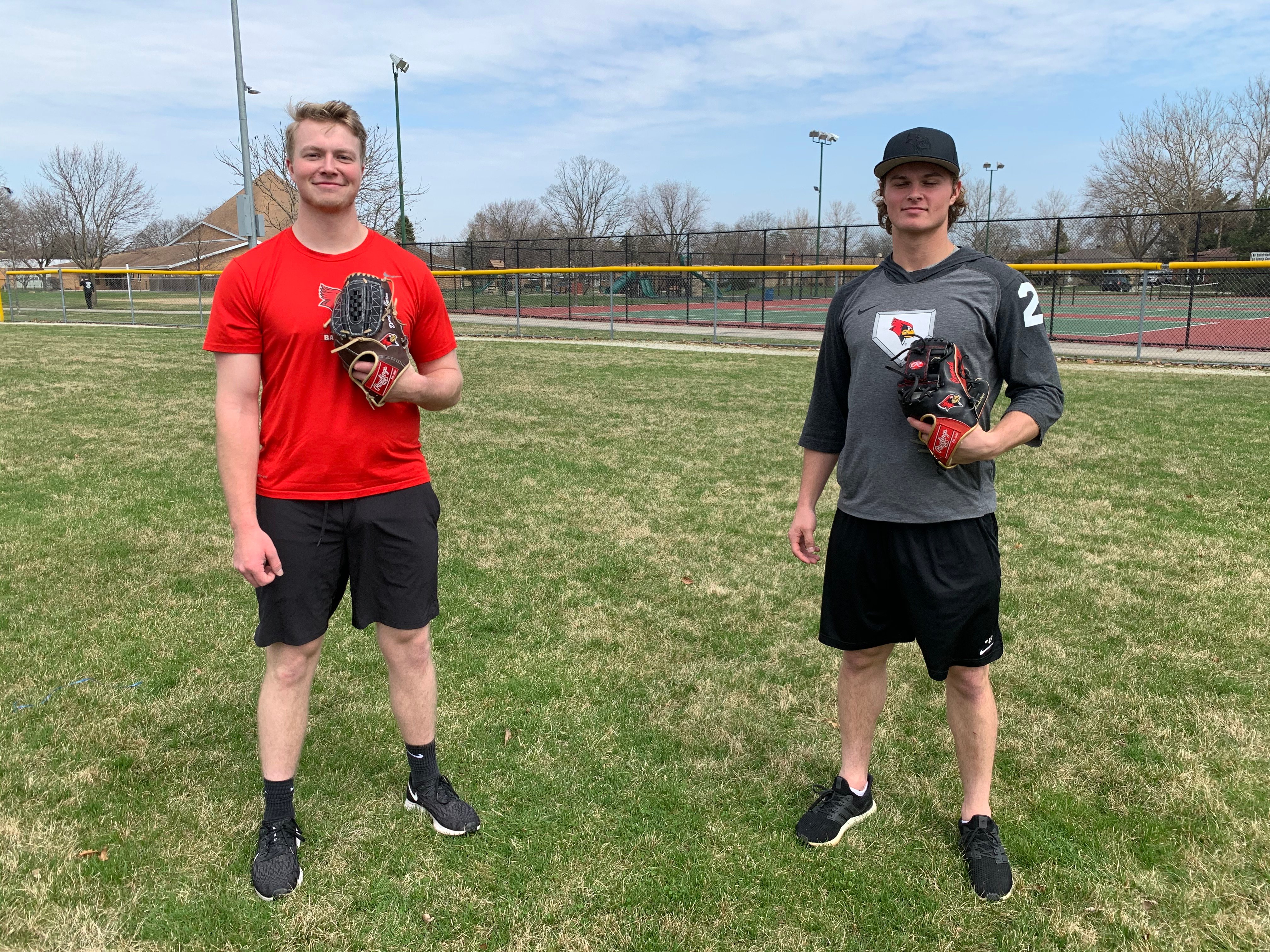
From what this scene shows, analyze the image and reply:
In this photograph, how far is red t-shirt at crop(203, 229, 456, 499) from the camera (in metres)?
2.22

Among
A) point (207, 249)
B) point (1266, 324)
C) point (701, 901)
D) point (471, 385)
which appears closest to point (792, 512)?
point (701, 901)

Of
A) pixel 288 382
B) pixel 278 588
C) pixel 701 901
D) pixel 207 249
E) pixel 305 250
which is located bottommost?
pixel 701 901

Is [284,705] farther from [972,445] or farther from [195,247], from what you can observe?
[195,247]

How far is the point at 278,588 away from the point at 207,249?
78719mm

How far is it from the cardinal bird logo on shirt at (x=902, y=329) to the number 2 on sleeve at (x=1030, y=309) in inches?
10.9

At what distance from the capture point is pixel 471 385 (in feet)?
39.6

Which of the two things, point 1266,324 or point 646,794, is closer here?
point 646,794

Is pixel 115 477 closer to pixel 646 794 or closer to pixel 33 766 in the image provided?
pixel 33 766

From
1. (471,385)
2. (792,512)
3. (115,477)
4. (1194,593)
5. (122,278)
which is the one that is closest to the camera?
(1194,593)

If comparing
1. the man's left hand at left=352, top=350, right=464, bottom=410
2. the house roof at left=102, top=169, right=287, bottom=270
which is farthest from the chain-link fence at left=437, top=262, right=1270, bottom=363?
the house roof at left=102, top=169, right=287, bottom=270

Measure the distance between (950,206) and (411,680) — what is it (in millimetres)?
2098

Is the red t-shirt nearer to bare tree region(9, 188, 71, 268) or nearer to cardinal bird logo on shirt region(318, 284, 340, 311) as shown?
cardinal bird logo on shirt region(318, 284, 340, 311)

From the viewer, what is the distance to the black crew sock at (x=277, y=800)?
2.51 metres

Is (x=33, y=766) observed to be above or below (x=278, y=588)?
below
